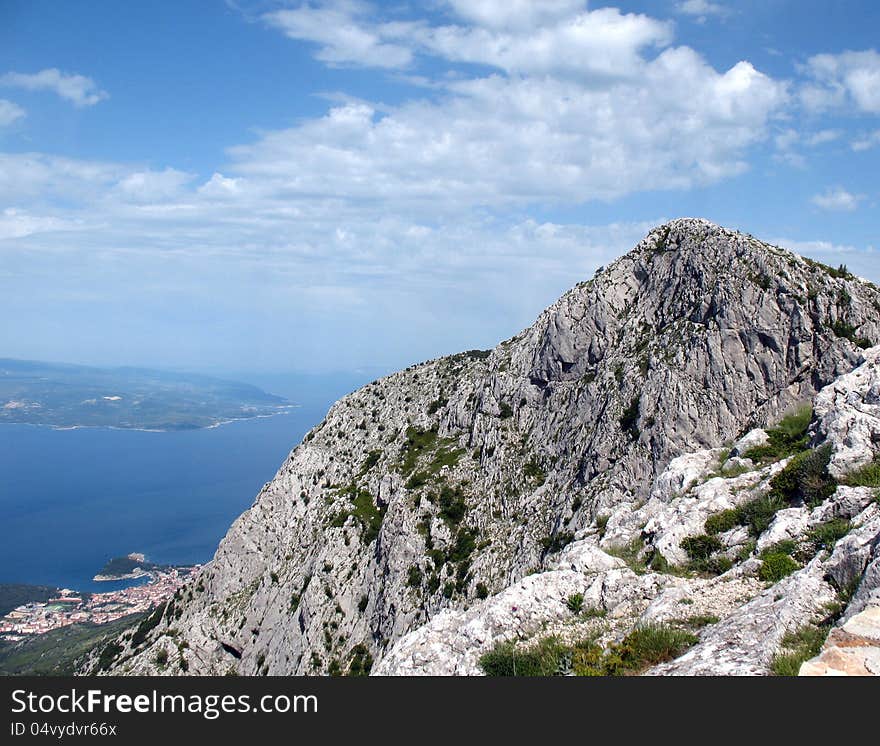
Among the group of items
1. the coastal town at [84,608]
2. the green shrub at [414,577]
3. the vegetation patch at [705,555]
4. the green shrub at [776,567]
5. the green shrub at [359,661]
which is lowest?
the coastal town at [84,608]

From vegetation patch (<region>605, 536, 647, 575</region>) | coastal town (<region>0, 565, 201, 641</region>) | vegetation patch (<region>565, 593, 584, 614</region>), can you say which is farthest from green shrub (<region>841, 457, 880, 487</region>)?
coastal town (<region>0, 565, 201, 641</region>)

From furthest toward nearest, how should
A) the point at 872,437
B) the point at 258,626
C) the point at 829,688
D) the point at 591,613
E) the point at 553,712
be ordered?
the point at 258,626
the point at 872,437
the point at 591,613
the point at 553,712
the point at 829,688

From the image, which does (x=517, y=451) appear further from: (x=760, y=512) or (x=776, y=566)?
(x=776, y=566)

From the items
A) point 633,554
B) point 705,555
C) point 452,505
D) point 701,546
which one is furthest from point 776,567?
point 452,505

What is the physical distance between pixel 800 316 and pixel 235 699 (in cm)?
4637

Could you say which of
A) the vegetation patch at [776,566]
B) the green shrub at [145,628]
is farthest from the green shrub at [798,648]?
the green shrub at [145,628]

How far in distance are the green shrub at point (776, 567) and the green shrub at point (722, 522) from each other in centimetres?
209

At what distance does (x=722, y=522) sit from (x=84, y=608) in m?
172

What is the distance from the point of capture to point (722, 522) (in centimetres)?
1436

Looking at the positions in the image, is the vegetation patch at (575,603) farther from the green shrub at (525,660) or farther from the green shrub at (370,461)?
the green shrub at (370,461)

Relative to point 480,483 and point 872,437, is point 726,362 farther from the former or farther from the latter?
point 872,437

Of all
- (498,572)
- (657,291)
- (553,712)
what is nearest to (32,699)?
(553,712)

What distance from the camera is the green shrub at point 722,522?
1421 cm

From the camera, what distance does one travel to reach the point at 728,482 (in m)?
16.6
